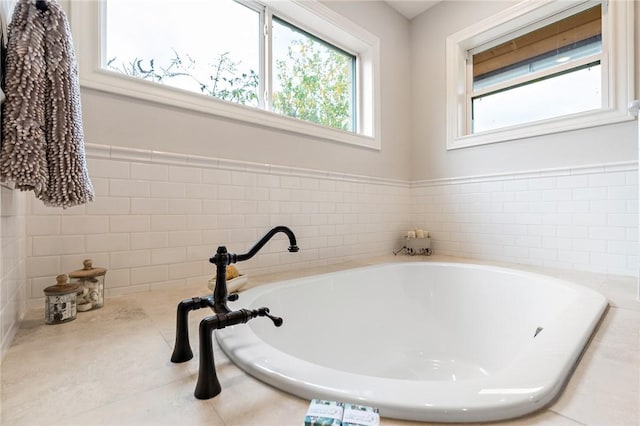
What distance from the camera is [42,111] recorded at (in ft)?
2.19

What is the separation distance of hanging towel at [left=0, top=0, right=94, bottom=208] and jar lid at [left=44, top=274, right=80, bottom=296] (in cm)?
31

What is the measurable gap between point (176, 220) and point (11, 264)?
→ 584mm

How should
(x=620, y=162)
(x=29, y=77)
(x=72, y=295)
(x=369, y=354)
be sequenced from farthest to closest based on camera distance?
(x=620, y=162) < (x=369, y=354) < (x=72, y=295) < (x=29, y=77)

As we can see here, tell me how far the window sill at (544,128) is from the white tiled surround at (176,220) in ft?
3.34

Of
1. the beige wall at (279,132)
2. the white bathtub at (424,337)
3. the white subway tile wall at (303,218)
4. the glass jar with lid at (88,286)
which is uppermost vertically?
the beige wall at (279,132)

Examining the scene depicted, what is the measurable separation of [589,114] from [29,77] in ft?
7.84

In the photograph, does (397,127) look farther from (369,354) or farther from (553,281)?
(369,354)

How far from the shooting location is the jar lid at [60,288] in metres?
0.87

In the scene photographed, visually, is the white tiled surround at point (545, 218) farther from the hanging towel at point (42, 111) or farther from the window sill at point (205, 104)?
the hanging towel at point (42, 111)

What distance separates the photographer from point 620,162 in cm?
157

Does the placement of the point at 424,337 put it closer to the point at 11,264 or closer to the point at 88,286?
the point at 88,286

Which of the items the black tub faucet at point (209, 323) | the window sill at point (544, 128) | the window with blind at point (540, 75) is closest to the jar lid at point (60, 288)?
the black tub faucet at point (209, 323)

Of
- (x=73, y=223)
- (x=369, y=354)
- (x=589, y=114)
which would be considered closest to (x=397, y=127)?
(x=589, y=114)

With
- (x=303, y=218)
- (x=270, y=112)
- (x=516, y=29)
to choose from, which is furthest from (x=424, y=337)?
(x=516, y=29)
